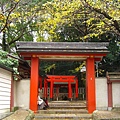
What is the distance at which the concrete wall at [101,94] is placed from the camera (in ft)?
34.3

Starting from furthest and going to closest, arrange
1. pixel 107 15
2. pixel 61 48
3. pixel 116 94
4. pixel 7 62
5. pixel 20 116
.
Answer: pixel 116 94 < pixel 61 48 < pixel 7 62 < pixel 107 15 < pixel 20 116

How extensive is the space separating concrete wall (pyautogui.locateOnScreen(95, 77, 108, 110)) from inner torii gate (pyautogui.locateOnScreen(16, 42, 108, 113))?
315 millimetres

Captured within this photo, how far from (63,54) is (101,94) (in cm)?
269

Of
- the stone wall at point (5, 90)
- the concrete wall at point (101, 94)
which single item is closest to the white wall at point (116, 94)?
the concrete wall at point (101, 94)

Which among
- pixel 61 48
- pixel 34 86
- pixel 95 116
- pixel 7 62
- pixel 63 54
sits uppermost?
pixel 61 48

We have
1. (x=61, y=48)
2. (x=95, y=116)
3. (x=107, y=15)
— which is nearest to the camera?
(x=95, y=116)

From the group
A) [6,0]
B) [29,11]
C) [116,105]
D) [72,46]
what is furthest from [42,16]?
[116,105]

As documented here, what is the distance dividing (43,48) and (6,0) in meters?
7.90

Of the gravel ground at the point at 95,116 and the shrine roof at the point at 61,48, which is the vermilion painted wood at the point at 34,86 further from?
the gravel ground at the point at 95,116

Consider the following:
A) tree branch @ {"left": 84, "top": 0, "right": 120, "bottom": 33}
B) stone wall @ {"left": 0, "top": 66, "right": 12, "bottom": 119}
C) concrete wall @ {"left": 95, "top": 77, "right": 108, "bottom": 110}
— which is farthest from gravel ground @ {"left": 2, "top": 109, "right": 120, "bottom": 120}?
tree branch @ {"left": 84, "top": 0, "right": 120, "bottom": 33}

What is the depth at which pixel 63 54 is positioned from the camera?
1031cm

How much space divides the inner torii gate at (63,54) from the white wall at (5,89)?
1.54 meters

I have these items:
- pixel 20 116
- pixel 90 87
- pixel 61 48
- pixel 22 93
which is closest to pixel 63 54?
pixel 61 48

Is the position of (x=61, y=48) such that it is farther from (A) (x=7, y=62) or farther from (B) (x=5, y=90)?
(B) (x=5, y=90)
